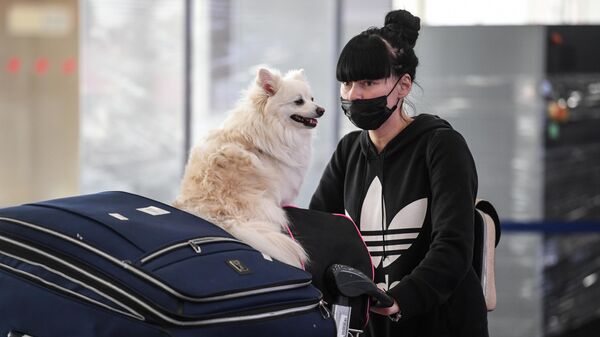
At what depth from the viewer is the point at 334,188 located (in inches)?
79.0

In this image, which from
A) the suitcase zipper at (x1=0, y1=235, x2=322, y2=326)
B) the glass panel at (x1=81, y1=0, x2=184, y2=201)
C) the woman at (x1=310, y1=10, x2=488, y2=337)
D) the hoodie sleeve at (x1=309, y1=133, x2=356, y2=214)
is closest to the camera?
the suitcase zipper at (x1=0, y1=235, x2=322, y2=326)

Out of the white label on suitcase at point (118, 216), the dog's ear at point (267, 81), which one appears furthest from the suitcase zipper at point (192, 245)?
the dog's ear at point (267, 81)

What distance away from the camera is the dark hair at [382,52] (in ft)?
5.79

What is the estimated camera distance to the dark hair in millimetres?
1766

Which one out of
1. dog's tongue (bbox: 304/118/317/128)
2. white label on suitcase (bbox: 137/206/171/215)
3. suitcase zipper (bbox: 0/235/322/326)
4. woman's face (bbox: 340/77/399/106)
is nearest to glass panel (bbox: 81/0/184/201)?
dog's tongue (bbox: 304/118/317/128)

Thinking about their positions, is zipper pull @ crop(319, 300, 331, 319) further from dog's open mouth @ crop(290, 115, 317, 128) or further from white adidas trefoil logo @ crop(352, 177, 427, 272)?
dog's open mouth @ crop(290, 115, 317, 128)

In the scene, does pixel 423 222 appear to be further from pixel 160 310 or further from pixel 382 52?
pixel 160 310

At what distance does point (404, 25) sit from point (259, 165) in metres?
0.49

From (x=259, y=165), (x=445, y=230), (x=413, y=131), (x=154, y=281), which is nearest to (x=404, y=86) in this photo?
(x=413, y=131)

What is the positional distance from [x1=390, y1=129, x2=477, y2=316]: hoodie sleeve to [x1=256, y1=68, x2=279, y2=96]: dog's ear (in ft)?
2.42

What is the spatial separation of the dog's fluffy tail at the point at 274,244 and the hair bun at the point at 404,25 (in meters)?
0.47

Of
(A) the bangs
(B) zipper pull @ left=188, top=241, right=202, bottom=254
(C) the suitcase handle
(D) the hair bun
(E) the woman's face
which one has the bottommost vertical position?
(C) the suitcase handle

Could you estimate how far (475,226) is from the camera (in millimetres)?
1800

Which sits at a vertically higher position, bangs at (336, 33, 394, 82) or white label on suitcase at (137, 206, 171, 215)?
bangs at (336, 33, 394, 82)
